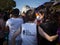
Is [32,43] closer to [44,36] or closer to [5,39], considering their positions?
[44,36]

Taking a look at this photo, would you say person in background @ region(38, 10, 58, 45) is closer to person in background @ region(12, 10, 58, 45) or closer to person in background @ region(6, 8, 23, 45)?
person in background @ region(12, 10, 58, 45)

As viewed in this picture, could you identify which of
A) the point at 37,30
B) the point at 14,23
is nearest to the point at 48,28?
the point at 37,30

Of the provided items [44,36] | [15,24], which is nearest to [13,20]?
[15,24]

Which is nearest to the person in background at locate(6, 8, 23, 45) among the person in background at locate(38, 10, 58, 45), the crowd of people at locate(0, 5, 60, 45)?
the crowd of people at locate(0, 5, 60, 45)

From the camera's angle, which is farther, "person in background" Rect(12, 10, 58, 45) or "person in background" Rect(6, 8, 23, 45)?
"person in background" Rect(6, 8, 23, 45)

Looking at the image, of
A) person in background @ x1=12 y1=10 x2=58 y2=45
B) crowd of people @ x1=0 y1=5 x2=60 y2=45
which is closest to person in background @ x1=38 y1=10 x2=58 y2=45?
crowd of people @ x1=0 y1=5 x2=60 y2=45

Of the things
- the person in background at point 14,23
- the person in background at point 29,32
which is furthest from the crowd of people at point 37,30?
the person in background at point 14,23

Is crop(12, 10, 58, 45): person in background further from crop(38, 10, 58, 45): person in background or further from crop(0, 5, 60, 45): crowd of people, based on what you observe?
crop(38, 10, 58, 45): person in background

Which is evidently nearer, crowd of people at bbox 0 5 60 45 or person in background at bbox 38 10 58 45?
crowd of people at bbox 0 5 60 45

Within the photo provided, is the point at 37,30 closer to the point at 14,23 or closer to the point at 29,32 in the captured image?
the point at 29,32

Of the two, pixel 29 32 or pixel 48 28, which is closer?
pixel 29 32

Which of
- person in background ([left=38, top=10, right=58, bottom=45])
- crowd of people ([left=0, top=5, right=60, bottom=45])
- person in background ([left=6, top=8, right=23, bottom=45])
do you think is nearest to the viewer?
crowd of people ([left=0, top=5, right=60, bottom=45])

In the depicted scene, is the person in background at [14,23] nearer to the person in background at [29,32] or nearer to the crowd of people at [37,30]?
the crowd of people at [37,30]

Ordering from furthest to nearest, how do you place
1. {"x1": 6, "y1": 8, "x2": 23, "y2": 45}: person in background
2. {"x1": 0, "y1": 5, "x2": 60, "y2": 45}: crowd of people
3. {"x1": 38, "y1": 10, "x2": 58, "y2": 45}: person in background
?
{"x1": 6, "y1": 8, "x2": 23, "y2": 45}: person in background, {"x1": 38, "y1": 10, "x2": 58, "y2": 45}: person in background, {"x1": 0, "y1": 5, "x2": 60, "y2": 45}: crowd of people
